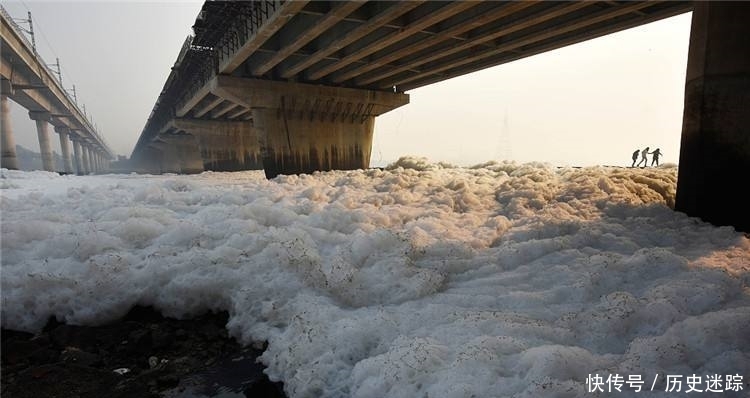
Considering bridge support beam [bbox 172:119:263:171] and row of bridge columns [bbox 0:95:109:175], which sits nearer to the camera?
row of bridge columns [bbox 0:95:109:175]

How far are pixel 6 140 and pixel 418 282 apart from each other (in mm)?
42598

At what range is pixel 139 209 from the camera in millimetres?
7129

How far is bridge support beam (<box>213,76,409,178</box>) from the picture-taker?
18.6 meters

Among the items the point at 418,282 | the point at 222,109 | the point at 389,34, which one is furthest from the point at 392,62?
the point at 222,109

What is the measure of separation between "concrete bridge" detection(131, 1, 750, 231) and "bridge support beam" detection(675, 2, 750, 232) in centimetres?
2

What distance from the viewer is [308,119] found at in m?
20.7

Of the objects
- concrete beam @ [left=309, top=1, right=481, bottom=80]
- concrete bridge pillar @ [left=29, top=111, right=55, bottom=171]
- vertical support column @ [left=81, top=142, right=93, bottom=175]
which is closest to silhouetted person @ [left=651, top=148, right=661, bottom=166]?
concrete beam @ [left=309, top=1, right=481, bottom=80]

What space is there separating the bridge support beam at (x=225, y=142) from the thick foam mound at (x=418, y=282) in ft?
89.8

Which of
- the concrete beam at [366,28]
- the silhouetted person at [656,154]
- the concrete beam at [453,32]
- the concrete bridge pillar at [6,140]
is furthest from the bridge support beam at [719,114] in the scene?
the concrete bridge pillar at [6,140]

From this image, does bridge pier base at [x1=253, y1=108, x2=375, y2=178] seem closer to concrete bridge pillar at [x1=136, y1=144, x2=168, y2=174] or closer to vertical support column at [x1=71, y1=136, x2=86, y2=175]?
concrete bridge pillar at [x1=136, y1=144, x2=168, y2=174]

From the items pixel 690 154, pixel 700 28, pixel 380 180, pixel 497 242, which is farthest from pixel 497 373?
pixel 380 180

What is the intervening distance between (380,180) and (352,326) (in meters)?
8.55

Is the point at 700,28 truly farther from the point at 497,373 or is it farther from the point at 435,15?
the point at 497,373

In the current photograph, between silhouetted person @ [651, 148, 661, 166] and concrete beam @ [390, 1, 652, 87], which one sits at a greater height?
concrete beam @ [390, 1, 652, 87]
